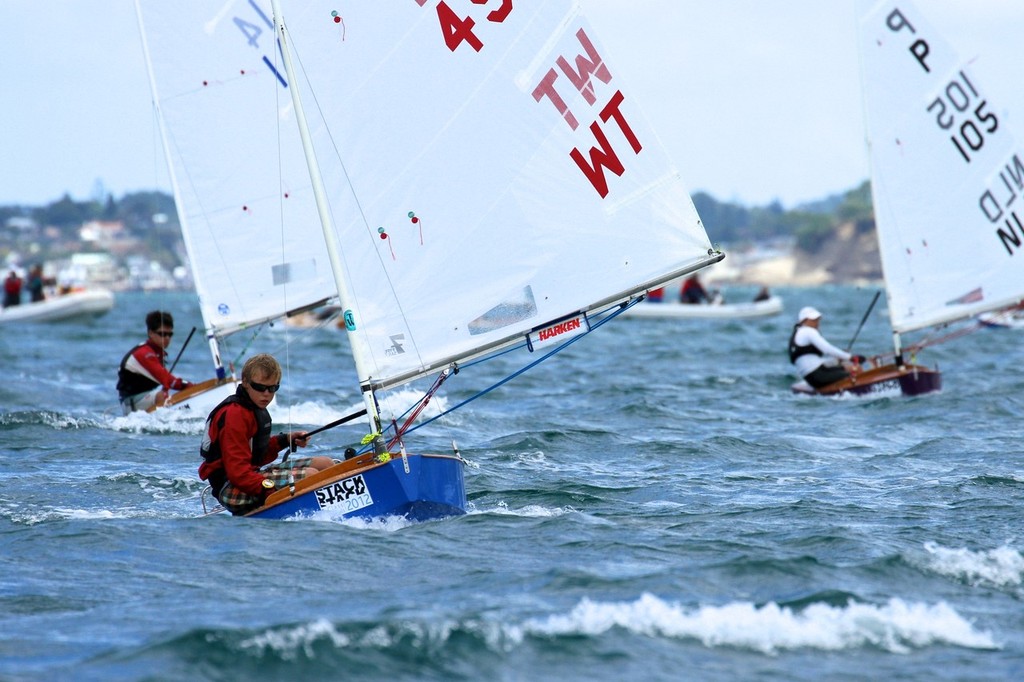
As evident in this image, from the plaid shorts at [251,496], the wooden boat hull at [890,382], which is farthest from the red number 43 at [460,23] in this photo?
the wooden boat hull at [890,382]

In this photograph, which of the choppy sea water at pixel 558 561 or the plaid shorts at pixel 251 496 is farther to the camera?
the plaid shorts at pixel 251 496

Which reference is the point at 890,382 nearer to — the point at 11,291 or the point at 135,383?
the point at 135,383

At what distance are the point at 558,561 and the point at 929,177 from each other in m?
12.9

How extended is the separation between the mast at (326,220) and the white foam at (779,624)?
2420 mm

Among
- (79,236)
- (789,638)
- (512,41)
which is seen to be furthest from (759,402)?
(79,236)

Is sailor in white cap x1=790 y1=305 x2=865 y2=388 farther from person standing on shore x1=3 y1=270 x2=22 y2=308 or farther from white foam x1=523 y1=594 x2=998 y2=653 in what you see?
person standing on shore x1=3 y1=270 x2=22 y2=308

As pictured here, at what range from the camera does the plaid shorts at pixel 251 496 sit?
833 centimetres

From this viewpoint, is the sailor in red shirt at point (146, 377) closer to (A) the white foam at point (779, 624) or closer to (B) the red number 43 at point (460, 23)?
(B) the red number 43 at point (460, 23)

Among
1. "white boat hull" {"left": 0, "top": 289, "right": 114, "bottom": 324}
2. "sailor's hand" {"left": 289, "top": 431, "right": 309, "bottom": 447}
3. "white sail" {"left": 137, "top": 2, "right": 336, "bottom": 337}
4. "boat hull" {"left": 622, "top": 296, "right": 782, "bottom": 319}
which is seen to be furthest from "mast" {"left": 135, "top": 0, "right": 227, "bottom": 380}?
"boat hull" {"left": 622, "top": 296, "right": 782, "bottom": 319}

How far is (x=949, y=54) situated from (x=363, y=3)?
12403mm

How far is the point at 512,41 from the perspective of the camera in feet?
28.9

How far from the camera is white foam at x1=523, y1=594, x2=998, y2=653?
5.98 metres

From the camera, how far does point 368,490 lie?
8094 millimetres

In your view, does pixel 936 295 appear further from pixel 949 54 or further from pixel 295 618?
pixel 295 618
